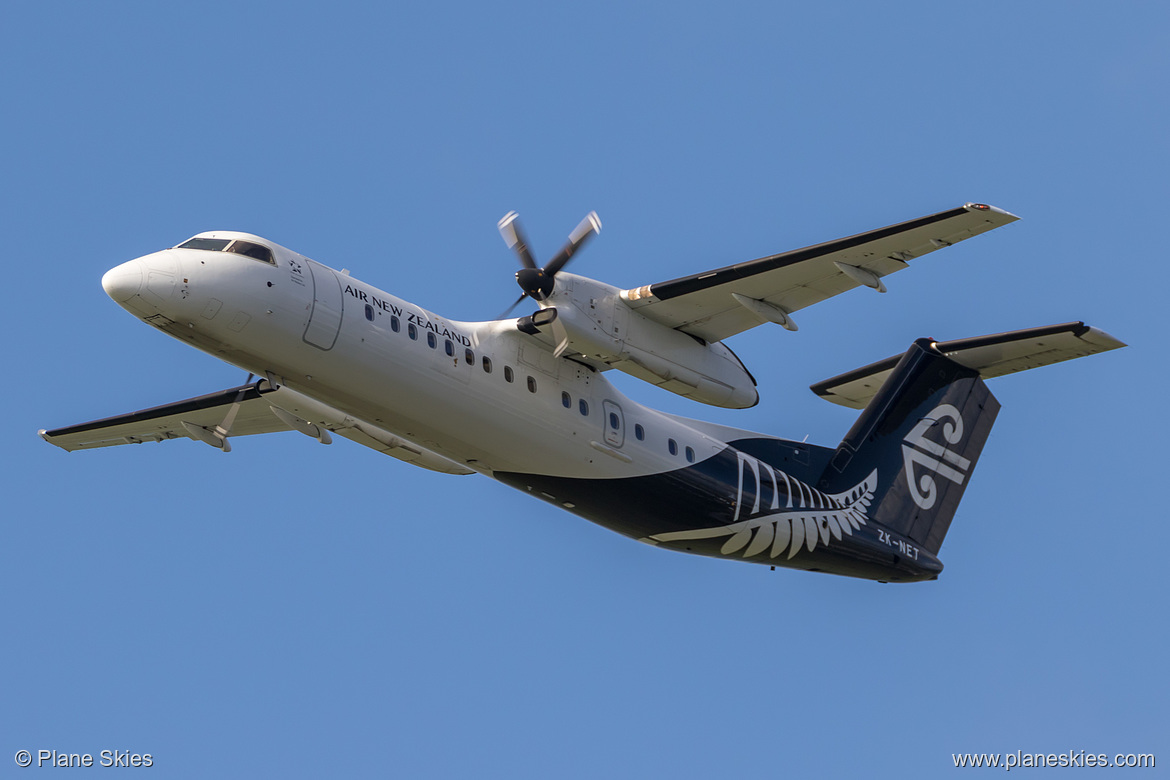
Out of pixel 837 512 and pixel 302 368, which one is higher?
pixel 837 512

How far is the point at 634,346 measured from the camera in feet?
48.9

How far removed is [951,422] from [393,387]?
8.83m

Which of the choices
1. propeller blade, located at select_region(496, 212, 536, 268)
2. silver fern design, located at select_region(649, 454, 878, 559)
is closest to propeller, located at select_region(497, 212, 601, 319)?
propeller blade, located at select_region(496, 212, 536, 268)

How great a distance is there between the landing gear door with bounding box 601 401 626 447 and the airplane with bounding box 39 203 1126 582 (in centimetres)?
2

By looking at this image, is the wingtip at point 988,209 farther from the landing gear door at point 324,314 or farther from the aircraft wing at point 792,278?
the landing gear door at point 324,314

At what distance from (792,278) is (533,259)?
3038 mm

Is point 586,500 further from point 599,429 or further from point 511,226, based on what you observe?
point 511,226

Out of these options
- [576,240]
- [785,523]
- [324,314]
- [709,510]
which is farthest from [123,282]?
[785,523]

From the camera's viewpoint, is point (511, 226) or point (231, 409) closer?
point (511, 226)

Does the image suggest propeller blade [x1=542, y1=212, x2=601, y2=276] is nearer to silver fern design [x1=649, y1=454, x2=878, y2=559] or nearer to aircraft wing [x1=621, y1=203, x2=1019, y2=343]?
aircraft wing [x1=621, y1=203, x2=1019, y2=343]

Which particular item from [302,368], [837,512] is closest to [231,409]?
[302,368]

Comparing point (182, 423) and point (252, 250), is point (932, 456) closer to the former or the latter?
point (252, 250)

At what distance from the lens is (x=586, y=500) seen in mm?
15438

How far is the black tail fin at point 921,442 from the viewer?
17.6 metres
